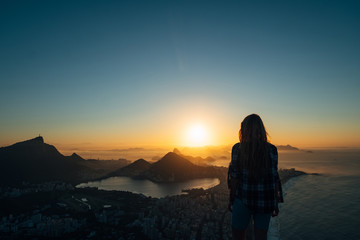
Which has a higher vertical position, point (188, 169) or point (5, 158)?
point (5, 158)

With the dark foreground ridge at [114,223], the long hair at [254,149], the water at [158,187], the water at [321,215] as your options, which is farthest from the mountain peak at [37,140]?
the long hair at [254,149]

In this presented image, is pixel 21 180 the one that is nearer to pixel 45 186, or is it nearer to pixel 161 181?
pixel 45 186

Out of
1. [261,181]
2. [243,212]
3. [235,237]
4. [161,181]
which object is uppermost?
[261,181]

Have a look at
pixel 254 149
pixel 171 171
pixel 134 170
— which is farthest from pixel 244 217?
pixel 134 170

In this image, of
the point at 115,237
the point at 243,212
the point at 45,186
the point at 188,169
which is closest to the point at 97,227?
the point at 115,237

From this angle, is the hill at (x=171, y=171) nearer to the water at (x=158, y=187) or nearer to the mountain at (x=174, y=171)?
the mountain at (x=174, y=171)

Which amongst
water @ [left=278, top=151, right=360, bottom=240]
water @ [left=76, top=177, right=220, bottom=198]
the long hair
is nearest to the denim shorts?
the long hair
